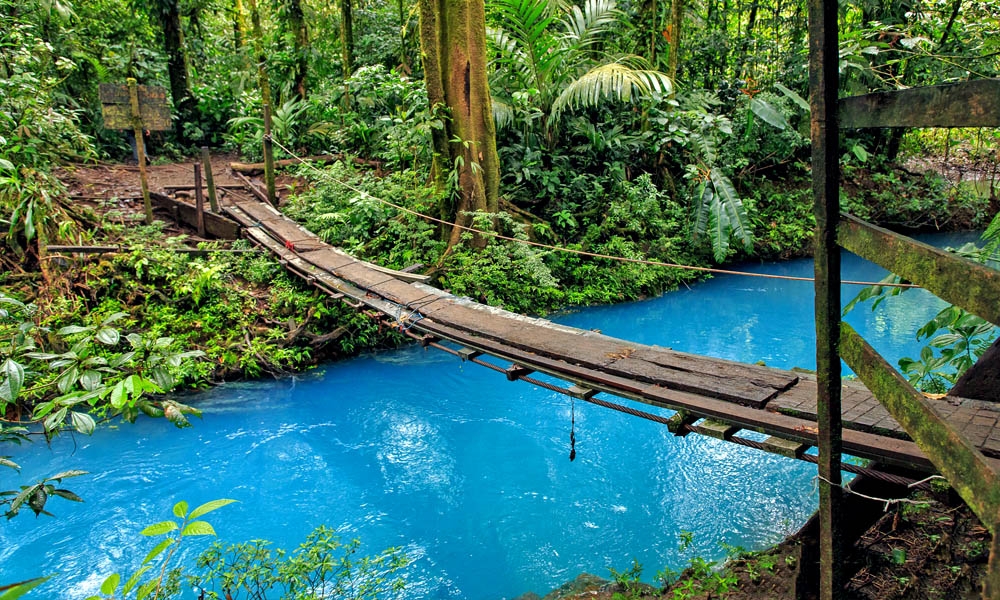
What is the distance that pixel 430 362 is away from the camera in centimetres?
639

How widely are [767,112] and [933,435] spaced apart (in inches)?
283

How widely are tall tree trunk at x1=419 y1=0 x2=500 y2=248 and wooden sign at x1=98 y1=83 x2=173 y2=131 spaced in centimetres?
282

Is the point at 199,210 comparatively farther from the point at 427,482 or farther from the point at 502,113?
the point at 427,482

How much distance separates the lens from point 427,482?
4.48m

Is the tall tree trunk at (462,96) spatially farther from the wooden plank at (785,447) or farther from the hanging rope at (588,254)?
the wooden plank at (785,447)

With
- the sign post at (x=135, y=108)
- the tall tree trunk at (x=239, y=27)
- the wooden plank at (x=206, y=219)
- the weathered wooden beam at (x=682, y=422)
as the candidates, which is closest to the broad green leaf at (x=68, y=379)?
the weathered wooden beam at (x=682, y=422)

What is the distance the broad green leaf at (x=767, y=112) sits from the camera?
7449 mm

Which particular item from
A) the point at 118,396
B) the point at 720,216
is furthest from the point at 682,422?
the point at 720,216

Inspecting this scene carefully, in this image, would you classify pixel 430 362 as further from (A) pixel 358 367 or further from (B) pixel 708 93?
(B) pixel 708 93

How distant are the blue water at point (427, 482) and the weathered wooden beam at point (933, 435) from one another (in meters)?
2.38

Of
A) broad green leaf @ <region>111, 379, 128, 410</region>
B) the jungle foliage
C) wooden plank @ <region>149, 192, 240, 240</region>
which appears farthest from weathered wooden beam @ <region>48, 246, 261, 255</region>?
broad green leaf @ <region>111, 379, 128, 410</region>

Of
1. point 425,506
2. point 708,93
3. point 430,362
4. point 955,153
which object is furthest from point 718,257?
point 955,153

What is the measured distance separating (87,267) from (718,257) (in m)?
6.77

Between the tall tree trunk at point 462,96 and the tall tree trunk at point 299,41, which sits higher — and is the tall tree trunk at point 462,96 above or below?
below
